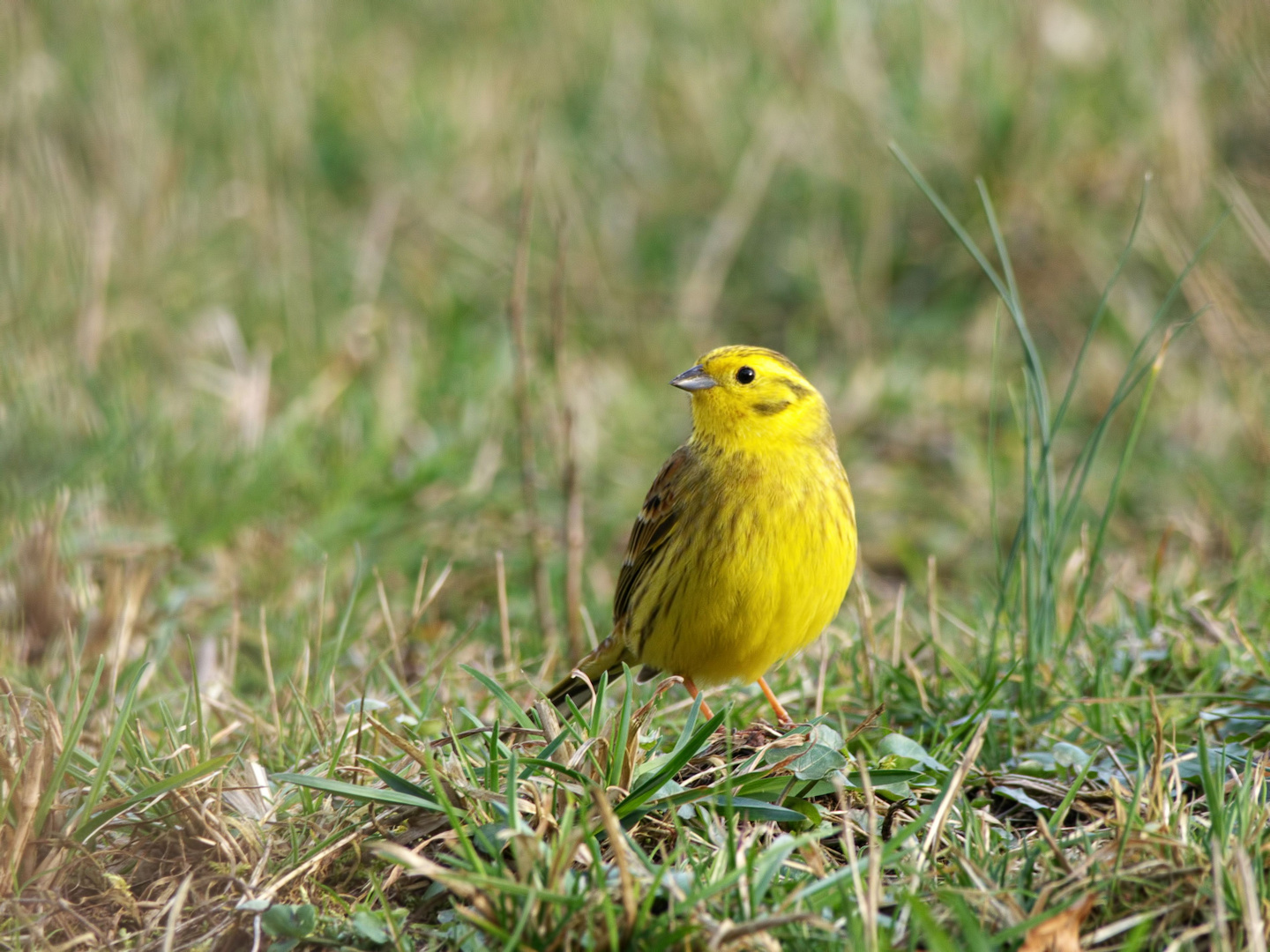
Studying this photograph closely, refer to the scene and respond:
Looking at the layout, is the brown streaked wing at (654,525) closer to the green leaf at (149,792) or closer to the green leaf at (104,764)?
the green leaf at (149,792)

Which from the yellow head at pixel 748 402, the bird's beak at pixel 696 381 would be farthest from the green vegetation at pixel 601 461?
the bird's beak at pixel 696 381

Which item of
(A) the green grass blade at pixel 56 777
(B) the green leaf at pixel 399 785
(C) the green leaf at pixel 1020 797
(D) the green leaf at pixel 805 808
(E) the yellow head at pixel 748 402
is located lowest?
(C) the green leaf at pixel 1020 797

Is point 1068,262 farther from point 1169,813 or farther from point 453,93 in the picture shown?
point 1169,813

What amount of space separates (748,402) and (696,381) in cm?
17

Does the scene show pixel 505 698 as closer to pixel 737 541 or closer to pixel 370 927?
pixel 370 927

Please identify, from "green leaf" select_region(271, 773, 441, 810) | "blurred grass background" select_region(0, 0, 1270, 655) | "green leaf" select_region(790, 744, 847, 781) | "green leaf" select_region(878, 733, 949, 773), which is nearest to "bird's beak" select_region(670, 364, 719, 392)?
"green leaf" select_region(878, 733, 949, 773)

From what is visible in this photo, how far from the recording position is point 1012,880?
110 inches

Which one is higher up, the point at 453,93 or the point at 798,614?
the point at 453,93

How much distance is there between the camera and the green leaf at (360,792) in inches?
112

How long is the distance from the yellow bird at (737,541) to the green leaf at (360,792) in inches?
35.0

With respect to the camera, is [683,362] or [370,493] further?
[683,362]

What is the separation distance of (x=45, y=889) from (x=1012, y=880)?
195cm

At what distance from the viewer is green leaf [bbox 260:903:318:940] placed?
8.81ft

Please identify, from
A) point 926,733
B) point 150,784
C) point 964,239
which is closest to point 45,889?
point 150,784
